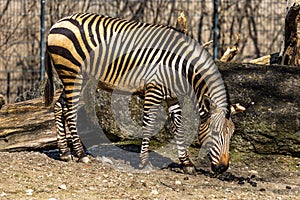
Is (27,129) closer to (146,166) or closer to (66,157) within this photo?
(66,157)

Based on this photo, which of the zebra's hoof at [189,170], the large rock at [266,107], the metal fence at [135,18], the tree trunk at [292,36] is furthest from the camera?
the metal fence at [135,18]

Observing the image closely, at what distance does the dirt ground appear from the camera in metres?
5.68

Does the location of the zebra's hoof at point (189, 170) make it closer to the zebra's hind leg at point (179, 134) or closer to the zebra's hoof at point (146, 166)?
the zebra's hind leg at point (179, 134)

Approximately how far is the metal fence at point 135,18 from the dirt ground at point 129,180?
16.3ft

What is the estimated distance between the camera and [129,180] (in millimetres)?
6176

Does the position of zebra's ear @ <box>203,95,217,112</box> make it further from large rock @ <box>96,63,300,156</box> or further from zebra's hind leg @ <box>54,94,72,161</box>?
zebra's hind leg @ <box>54,94,72,161</box>

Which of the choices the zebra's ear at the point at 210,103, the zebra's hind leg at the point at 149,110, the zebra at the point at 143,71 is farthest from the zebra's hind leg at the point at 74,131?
the zebra's ear at the point at 210,103

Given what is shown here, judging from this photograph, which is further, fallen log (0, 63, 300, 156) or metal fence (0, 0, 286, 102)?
metal fence (0, 0, 286, 102)

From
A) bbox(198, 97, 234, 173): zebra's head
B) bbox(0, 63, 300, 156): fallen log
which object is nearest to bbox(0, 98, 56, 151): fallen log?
bbox(0, 63, 300, 156): fallen log

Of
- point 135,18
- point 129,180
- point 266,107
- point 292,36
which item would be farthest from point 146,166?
point 135,18

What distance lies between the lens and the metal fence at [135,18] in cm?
1226

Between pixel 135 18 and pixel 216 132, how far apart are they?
21.6 feet

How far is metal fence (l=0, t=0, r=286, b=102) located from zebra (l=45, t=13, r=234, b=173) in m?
4.88

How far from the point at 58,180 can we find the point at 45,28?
6.83 meters
